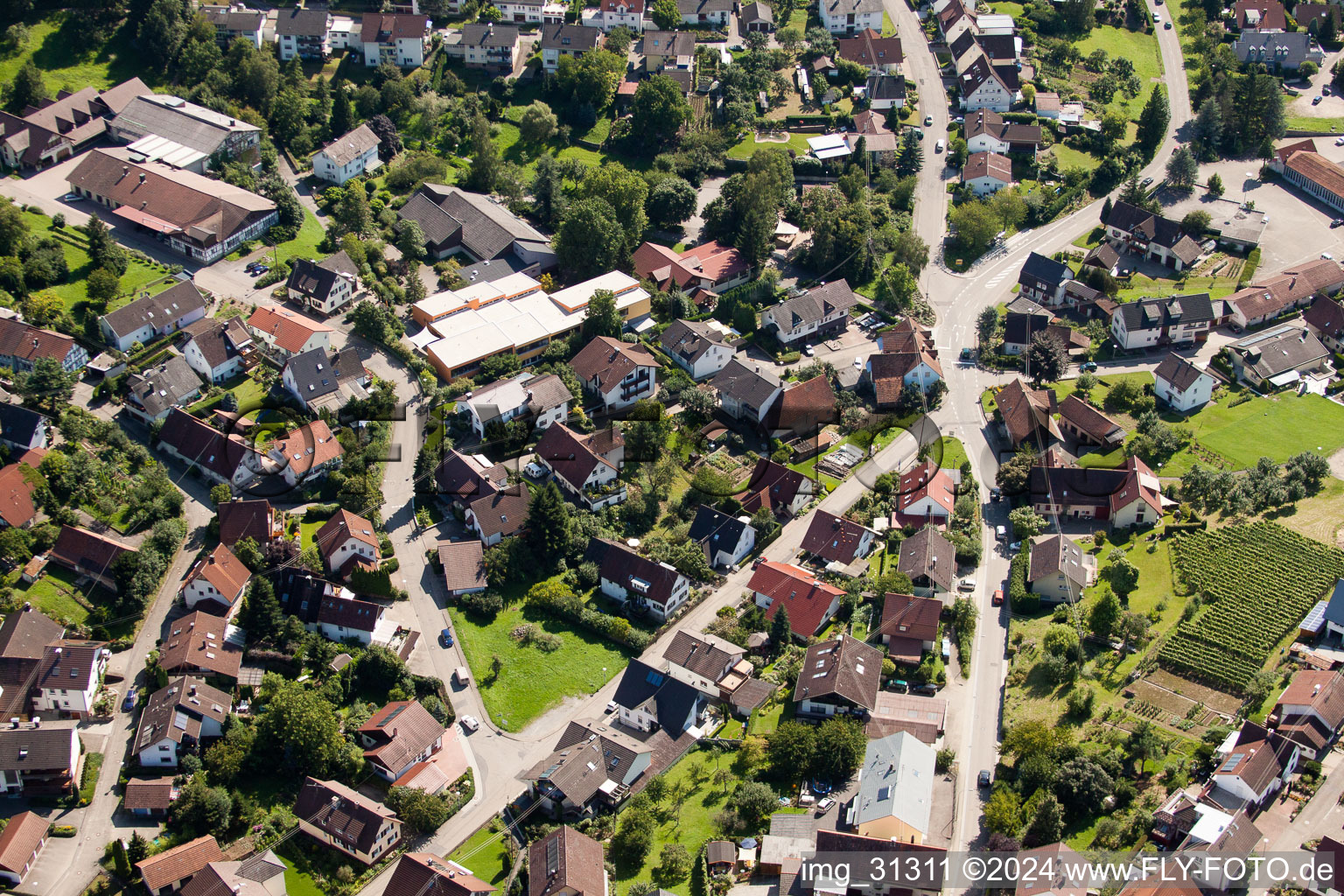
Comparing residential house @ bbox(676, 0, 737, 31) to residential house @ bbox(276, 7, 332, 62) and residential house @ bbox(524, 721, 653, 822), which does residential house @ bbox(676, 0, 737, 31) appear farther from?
residential house @ bbox(524, 721, 653, 822)

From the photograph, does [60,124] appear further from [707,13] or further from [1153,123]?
[1153,123]

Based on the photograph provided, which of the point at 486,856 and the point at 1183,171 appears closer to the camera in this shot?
the point at 486,856

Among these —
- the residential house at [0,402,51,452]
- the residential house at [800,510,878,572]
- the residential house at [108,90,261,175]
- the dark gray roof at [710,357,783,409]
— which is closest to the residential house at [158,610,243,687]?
the residential house at [0,402,51,452]

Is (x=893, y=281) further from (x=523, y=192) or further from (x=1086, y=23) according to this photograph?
(x=1086, y=23)

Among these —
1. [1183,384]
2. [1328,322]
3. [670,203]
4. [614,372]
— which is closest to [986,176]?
[670,203]

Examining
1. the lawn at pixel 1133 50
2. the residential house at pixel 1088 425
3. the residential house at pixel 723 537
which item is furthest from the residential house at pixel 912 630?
the lawn at pixel 1133 50
